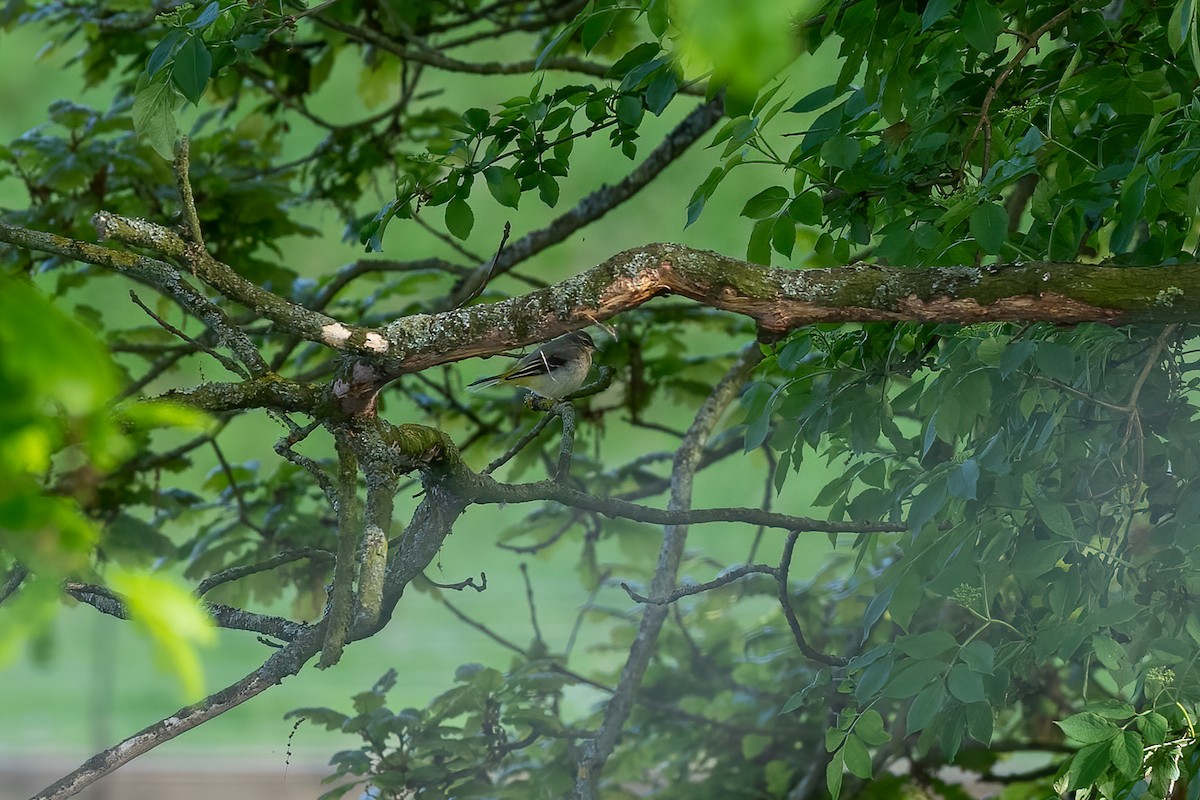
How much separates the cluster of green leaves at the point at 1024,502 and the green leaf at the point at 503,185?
21cm

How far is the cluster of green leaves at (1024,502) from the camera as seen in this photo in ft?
2.06

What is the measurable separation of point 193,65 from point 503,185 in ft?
0.68

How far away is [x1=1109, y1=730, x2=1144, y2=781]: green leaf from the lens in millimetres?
568

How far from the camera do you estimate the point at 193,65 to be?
65 centimetres

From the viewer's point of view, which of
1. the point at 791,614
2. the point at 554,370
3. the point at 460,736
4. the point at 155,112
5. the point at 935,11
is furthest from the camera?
the point at 460,736

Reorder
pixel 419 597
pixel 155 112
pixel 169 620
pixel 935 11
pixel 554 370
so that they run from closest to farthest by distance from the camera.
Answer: pixel 169 620, pixel 935 11, pixel 155 112, pixel 554 370, pixel 419 597

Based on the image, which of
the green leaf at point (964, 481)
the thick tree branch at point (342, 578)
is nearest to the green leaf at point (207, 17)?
the thick tree branch at point (342, 578)

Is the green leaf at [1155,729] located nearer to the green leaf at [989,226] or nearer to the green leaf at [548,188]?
the green leaf at [989,226]

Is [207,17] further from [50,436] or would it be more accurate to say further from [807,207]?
[50,436]

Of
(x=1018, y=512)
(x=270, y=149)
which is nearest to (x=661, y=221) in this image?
(x=270, y=149)

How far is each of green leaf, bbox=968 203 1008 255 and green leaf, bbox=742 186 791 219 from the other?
14 cm

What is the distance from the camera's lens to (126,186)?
131cm

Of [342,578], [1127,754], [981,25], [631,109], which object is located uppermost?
[631,109]

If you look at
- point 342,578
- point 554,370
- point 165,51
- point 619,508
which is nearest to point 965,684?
point 619,508
